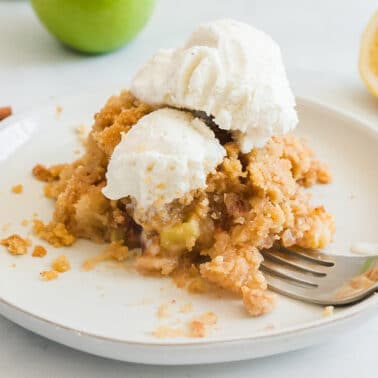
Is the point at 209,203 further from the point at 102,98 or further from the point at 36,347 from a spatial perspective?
the point at 102,98

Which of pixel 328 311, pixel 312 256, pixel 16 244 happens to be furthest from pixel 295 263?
pixel 16 244

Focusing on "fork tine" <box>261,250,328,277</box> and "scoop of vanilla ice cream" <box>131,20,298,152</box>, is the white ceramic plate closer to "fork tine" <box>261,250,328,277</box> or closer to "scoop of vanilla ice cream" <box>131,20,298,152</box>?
"fork tine" <box>261,250,328,277</box>

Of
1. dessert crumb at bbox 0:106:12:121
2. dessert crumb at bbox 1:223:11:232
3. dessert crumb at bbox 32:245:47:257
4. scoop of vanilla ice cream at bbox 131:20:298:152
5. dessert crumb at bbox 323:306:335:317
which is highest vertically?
scoop of vanilla ice cream at bbox 131:20:298:152

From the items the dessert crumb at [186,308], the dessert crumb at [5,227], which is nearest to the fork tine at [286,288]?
the dessert crumb at [186,308]

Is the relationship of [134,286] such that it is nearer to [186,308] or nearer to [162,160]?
[186,308]

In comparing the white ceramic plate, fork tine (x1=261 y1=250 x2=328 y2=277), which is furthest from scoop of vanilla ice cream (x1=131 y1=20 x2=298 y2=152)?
the white ceramic plate

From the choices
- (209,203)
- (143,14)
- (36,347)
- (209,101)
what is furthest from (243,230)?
(143,14)
